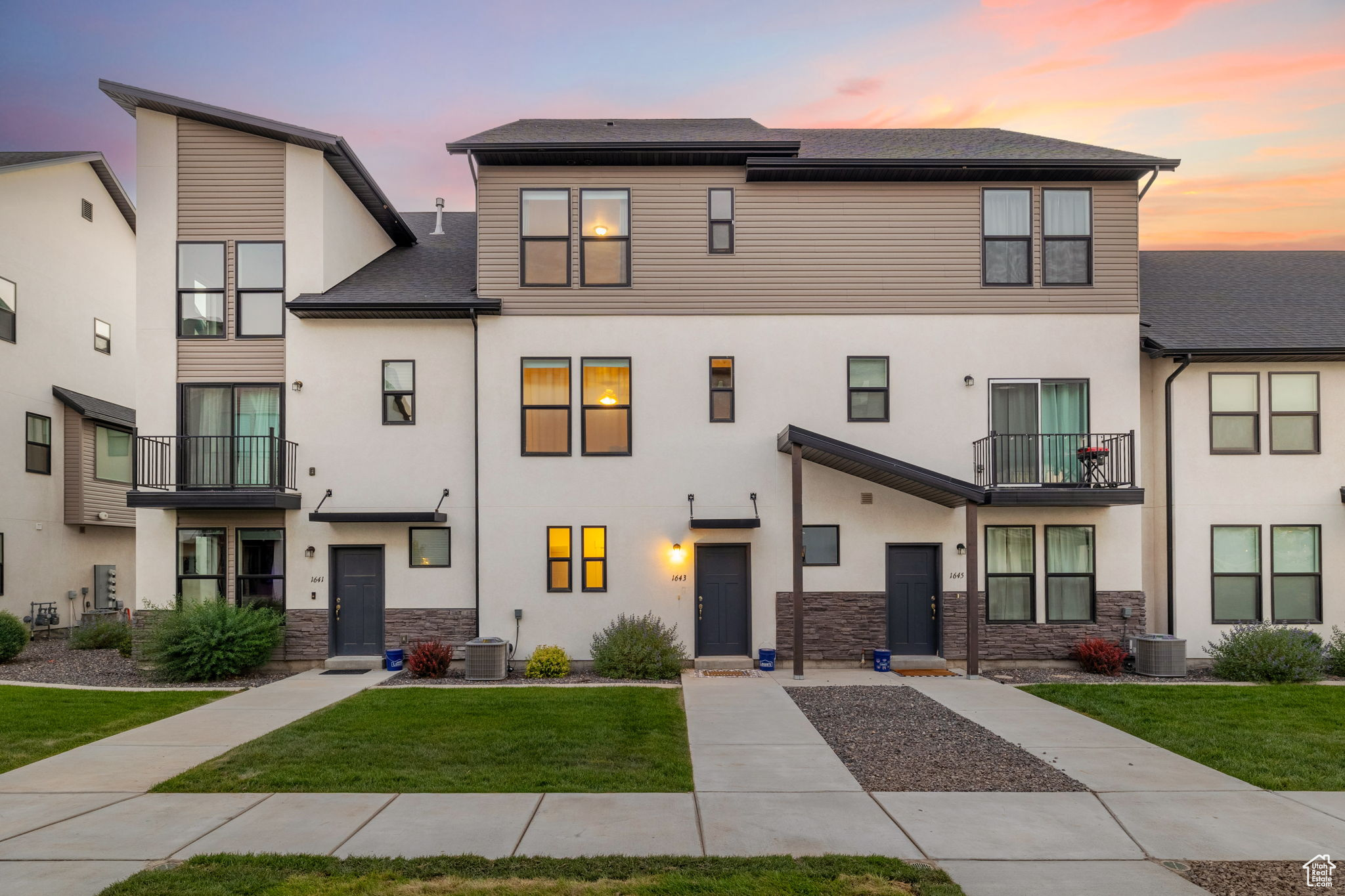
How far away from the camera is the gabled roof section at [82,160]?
19391 millimetres

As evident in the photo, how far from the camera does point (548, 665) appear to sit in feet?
45.1

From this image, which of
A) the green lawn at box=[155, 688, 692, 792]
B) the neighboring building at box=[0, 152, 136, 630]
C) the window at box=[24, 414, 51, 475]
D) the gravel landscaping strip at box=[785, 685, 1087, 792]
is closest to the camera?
the green lawn at box=[155, 688, 692, 792]

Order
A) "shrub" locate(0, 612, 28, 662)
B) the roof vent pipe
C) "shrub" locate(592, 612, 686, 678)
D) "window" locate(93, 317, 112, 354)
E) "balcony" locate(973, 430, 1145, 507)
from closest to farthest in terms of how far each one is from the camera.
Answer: "shrub" locate(592, 612, 686, 678)
"balcony" locate(973, 430, 1145, 507)
"shrub" locate(0, 612, 28, 662)
the roof vent pipe
"window" locate(93, 317, 112, 354)

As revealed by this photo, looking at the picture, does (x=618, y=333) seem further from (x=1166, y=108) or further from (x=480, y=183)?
(x=1166, y=108)

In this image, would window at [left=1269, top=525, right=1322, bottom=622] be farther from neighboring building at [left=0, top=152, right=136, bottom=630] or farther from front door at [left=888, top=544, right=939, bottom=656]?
neighboring building at [left=0, top=152, right=136, bottom=630]

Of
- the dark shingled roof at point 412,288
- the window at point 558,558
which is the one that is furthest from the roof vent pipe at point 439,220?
the window at point 558,558

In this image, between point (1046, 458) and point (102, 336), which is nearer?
point (1046, 458)

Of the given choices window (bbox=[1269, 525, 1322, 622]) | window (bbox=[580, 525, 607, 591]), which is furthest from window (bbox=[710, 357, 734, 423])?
window (bbox=[1269, 525, 1322, 622])

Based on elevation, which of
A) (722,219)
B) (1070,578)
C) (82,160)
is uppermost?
(82,160)

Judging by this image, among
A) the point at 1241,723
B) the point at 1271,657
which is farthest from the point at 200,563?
the point at 1271,657

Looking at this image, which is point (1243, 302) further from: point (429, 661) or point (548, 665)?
point (429, 661)

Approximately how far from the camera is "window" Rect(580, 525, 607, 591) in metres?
14.4

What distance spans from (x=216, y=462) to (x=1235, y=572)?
1858cm

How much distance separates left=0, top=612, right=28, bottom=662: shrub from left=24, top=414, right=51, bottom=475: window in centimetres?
507
